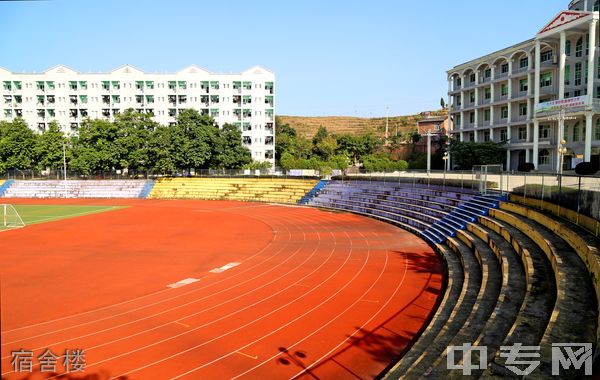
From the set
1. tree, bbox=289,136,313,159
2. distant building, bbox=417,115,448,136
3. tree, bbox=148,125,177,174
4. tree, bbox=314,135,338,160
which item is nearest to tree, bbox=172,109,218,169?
tree, bbox=148,125,177,174

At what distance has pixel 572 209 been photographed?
13.1m

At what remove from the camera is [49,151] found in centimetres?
5375

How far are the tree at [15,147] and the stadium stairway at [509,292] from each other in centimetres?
5657

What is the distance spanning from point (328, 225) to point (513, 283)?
53.4 feet

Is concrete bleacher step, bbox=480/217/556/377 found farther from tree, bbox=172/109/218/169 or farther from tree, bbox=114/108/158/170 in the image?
tree, bbox=114/108/158/170

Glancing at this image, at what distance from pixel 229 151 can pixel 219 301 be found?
142 feet

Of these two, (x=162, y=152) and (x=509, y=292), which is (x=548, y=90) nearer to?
(x=509, y=292)

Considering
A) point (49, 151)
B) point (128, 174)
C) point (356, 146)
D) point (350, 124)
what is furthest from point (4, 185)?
point (350, 124)

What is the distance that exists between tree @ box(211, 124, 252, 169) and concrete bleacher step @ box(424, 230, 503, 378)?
42.2 m

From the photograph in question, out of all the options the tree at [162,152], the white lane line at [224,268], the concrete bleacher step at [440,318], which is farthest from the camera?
the tree at [162,152]

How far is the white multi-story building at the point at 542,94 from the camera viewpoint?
36.8 meters

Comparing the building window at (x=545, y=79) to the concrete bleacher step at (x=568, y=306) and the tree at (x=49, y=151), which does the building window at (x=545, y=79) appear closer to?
the concrete bleacher step at (x=568, y=306)

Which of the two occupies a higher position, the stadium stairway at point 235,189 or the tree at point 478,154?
the tree at point 478,154

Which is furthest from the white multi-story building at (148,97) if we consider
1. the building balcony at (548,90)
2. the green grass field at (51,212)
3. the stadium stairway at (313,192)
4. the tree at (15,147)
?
the building balcony at (548,90)
